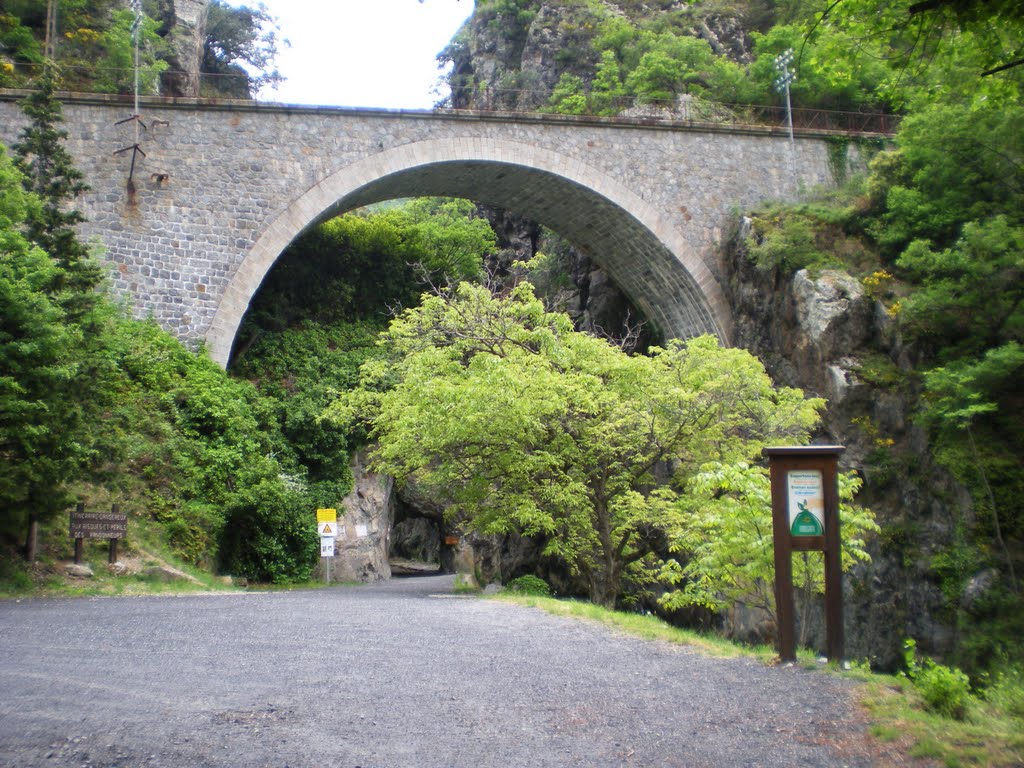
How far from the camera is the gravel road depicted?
3582mm

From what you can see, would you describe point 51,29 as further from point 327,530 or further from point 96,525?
point 96,525

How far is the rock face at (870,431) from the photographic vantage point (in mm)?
15820

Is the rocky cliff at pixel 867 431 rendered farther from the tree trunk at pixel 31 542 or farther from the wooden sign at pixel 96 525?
the tree trunk at pixel 31 542

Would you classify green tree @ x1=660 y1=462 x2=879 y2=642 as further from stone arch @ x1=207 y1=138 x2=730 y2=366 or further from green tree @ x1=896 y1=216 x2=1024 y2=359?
stone arch @ x1=207 y1=138 x2=730 y2=366

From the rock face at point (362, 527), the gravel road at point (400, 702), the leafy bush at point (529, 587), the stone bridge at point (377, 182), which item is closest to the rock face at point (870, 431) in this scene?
the stone bridge at point (377, 182)

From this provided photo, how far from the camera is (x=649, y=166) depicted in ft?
69.1

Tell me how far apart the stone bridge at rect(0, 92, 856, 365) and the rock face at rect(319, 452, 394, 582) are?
532 cm

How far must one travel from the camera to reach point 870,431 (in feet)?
57.1

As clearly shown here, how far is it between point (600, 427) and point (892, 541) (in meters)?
7.29

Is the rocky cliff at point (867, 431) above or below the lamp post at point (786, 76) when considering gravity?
below

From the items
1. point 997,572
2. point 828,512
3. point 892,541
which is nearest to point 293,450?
point 892,541

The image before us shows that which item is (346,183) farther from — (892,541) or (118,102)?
(892,541)

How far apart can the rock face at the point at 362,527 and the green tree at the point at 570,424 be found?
761 centimetres

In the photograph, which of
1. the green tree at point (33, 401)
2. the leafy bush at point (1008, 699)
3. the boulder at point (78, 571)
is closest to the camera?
the leafy bush at point (1008, 699)
